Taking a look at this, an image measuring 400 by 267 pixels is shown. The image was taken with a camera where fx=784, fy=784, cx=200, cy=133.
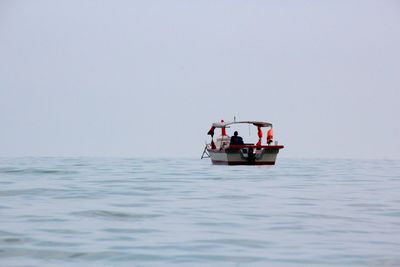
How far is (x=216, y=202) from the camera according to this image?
22.3 m

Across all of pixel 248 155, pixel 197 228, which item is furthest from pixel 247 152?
pixel 197 228

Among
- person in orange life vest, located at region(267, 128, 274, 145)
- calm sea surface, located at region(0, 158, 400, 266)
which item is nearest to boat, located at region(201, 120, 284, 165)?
person in orange life vest, located at region(267, 128, 274, 145)

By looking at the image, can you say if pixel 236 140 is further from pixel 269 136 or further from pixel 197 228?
pixel 197 228

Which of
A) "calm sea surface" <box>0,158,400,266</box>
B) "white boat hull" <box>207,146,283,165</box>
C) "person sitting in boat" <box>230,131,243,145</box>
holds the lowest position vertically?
"calm sea surface" <box>0,158,400,266</box>

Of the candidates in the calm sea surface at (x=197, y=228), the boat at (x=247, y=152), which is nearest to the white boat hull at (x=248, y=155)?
the boat at (x=247, y=152)

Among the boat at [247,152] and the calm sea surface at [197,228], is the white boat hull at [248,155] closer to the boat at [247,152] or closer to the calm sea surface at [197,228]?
the boat at [247,152]

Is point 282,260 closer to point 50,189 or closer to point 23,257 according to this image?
point 23,257

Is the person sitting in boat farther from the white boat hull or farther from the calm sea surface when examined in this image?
the calm sea surface

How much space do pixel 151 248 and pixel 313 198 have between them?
37.9ft

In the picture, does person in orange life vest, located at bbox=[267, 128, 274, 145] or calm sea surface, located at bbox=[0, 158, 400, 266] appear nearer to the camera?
calm sea surface, located at bbox=[0, 158, 400, 266]

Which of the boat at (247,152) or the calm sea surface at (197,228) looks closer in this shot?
the calm sea surface at (197,228)

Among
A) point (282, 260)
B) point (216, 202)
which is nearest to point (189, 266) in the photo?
point (282, 260)

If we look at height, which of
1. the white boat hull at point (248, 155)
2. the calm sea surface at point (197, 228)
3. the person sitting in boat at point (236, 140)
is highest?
the person sitting in boat at point (236, 140)

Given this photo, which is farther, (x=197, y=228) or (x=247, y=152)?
(x=247, y=152)
